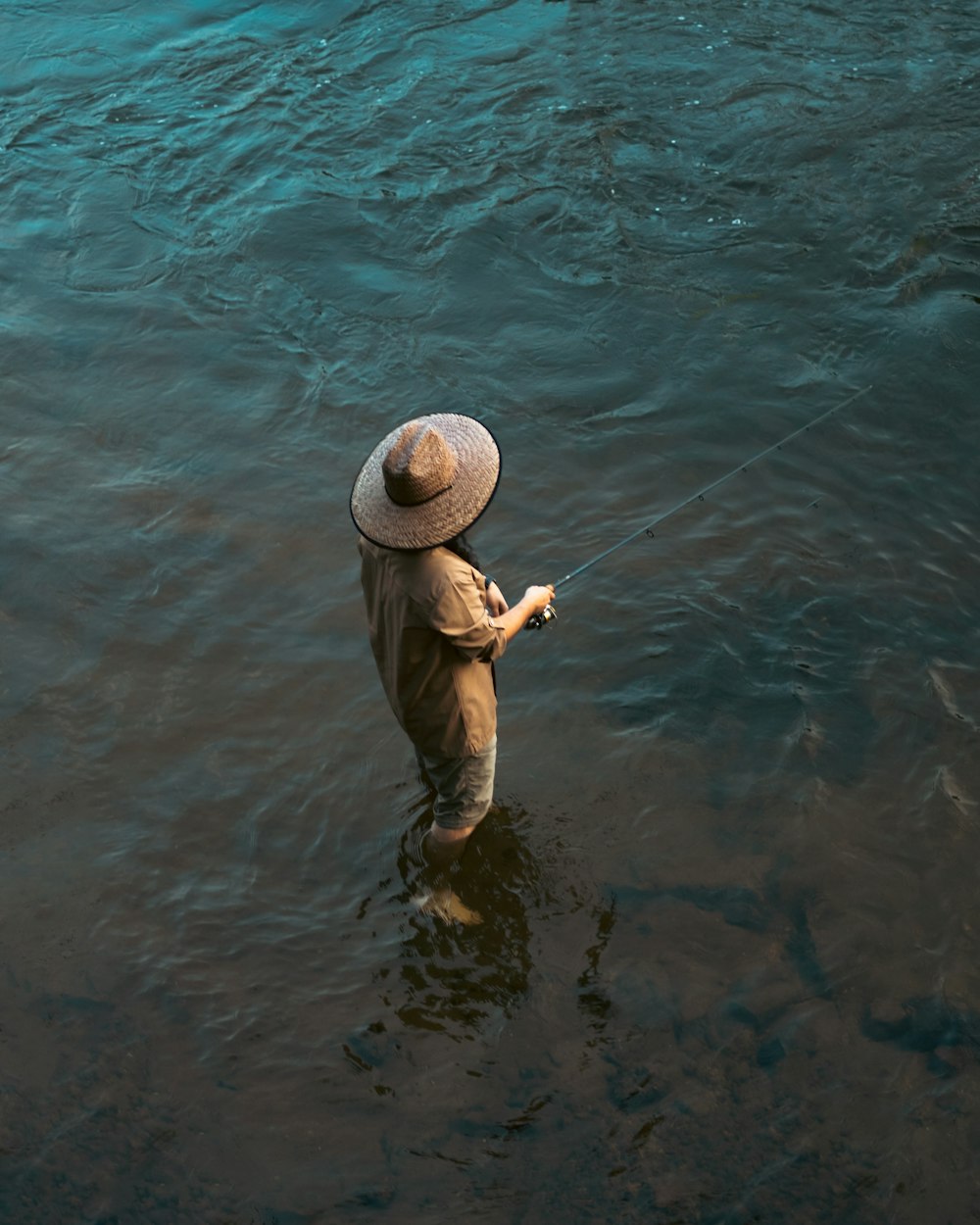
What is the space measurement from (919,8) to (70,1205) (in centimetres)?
980

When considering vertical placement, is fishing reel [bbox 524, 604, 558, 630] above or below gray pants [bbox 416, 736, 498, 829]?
above

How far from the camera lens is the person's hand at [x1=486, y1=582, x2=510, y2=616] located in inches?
149

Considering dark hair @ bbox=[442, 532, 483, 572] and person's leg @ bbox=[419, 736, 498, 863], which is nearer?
dark hair @ bbox=[442, 532, 483, 572]

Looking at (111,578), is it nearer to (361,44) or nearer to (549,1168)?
(549,1168)

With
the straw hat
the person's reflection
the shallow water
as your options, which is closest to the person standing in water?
the straw hat

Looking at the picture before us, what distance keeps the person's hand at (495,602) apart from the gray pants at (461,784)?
40 cm

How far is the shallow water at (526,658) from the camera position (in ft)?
11.7

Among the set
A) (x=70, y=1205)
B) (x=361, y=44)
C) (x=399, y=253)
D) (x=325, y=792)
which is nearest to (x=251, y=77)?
(x=361, y=44)

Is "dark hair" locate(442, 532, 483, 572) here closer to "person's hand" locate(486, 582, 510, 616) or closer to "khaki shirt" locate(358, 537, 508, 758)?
"khaki shirt" locate(358, 537, 508, 758)

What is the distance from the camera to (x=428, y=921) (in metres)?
4.20

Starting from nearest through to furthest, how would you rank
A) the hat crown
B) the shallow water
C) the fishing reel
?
the hat crown → the shallow water → the fishing reel

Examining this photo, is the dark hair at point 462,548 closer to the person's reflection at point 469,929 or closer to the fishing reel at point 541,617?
the fishing reel at point 541,617

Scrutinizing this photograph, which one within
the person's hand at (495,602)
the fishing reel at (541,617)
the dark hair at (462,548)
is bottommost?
the fishing reel at (541,617)

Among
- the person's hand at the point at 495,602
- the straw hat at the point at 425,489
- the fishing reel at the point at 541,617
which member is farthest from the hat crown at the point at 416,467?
the fishing reel at the point at 541,617
